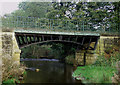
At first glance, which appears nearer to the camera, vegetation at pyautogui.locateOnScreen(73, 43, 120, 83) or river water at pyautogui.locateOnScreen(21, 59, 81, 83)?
vegetation at pyautogui.locateOnScreen(73, 43, 120, 83)

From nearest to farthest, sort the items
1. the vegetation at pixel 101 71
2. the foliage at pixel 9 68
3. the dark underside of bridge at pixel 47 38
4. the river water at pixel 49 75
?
the foliage at pixel 9 68 → the vegetation at pixel 101 71 → the river water at pixel 49 75 → the dark underside of bridge at pixel 47 38

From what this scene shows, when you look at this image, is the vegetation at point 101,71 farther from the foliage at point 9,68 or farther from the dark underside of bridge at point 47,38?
the foliage at point 9,68

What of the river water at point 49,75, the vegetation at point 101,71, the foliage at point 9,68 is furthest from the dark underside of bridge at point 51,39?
the foliage at point 9,68

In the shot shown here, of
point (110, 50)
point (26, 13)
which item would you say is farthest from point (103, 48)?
point (26, 13)

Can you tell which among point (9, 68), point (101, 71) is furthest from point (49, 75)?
point (101, 71)

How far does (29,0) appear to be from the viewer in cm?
2606

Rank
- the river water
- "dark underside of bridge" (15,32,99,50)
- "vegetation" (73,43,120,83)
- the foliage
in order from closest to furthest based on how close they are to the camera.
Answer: the foliage
"vegetation" (73,43,120,83)
the river water
"dark underside of bridge" (15,32,99,50)

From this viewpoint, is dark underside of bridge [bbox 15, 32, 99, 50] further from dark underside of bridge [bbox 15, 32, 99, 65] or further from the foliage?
the foliage

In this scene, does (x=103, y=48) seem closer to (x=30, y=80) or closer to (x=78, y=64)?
(x=78, y=64)

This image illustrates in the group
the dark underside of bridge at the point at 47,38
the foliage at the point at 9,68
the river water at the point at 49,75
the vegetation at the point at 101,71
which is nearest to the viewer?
the foliage at the point at 9,68

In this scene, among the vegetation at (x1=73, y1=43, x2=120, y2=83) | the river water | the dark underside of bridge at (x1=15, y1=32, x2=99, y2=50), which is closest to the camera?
the vegetation at (x1=73, y1=43, x2=120, y2=83)

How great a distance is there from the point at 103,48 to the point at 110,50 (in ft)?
2.44

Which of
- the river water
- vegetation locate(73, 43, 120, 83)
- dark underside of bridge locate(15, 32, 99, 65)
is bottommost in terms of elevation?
the river water

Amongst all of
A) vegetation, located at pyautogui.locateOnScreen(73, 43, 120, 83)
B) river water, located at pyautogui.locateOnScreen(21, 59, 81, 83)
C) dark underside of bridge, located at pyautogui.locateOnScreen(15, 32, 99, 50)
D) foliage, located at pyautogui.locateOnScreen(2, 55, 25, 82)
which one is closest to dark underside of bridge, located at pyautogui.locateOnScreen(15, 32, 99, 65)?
dark underside of bridge, located at pyautogui.locateOnScreen(15, 32, 99, 50)
